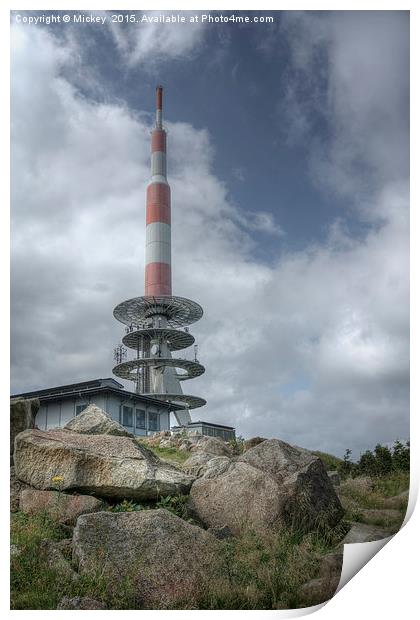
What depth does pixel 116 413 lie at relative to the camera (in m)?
28.7

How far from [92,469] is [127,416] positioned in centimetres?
2154

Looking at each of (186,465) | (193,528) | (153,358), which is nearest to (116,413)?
(153,358)

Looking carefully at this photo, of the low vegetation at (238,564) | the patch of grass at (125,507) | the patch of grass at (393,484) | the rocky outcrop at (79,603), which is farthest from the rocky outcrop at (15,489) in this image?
the patch of grass at (393,484)

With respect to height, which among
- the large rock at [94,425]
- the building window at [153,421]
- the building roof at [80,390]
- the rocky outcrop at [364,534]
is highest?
the building roof at [80,390]

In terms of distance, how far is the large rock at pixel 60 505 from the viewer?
825 cm

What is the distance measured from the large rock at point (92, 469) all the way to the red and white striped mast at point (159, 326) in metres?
27.3

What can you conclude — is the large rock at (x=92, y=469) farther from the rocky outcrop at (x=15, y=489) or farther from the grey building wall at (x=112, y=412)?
the grey building wall at (x=112, y=412)

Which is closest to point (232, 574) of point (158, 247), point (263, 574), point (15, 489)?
point (263, 574)

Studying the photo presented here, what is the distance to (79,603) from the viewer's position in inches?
248

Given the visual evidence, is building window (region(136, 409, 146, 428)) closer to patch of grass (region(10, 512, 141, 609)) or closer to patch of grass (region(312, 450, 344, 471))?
patch of grass (region(312, 450, 344, 471))

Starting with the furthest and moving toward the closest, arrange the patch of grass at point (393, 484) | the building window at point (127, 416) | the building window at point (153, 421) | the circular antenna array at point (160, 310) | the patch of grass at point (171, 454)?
the circular antenna array at point (160, 310) → the building window at point (153, 421) → the building window at point (127, 416) → the patch of grass at point (171, 454) → the patch of grass at point (393, 484)

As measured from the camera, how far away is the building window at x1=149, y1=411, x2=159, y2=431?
3234 centimetres
